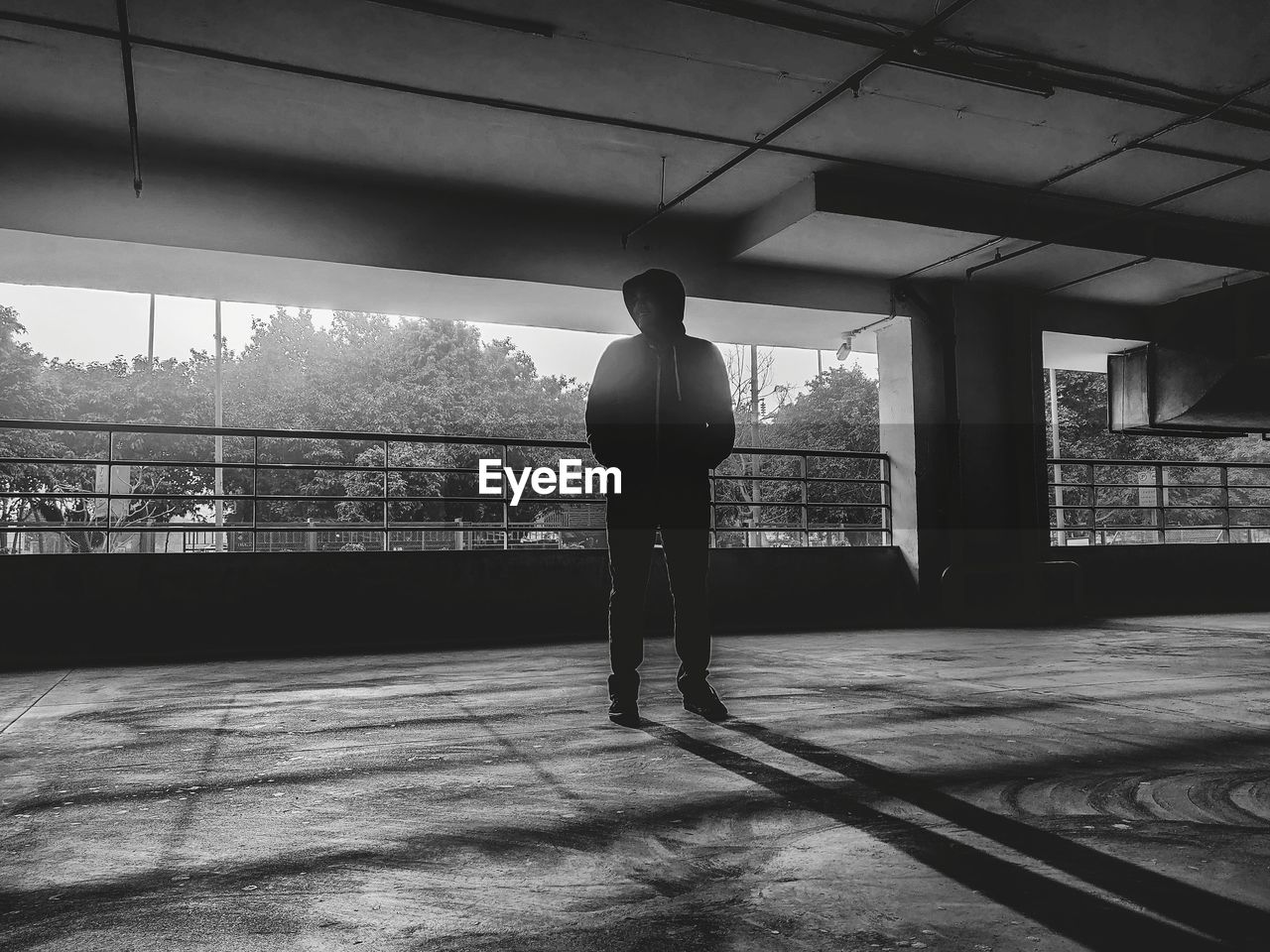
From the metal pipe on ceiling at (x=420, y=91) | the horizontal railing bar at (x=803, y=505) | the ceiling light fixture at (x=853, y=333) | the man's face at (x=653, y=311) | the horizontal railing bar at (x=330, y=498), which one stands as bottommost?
the horizontal railing bar at (x=803, y=505)

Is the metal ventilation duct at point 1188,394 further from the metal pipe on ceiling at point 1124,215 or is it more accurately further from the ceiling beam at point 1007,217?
the metal pipe on ceiling at point 1124,215

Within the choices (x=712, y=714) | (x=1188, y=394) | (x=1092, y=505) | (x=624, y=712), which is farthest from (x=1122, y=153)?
(x=624, y=712)

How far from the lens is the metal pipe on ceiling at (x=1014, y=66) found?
459 centimetres

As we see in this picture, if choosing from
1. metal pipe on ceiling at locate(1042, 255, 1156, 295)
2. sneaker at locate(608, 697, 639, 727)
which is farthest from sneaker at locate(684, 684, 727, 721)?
metal pipe on ceiling at locate(1042, 255, 1156, 295)

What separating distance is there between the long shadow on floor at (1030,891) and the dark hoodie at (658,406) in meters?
1.20

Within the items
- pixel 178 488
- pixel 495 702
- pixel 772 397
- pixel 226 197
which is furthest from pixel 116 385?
pixel 495 702

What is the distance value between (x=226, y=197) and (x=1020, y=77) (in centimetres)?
512

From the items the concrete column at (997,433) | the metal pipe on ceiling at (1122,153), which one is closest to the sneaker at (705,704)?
the metal pipe on ceiling at (1122,153)

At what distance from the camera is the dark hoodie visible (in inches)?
118

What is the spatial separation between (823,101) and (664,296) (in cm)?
295

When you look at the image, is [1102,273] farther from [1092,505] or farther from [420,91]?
[420,91]

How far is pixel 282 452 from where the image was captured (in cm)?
2625

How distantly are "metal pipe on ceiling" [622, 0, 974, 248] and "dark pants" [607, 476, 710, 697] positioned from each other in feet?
9.50

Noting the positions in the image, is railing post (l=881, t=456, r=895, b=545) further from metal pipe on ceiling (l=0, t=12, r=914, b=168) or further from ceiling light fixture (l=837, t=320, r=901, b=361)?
metal pipe on ceiling (l=0, t=12, r=914, b=168)
